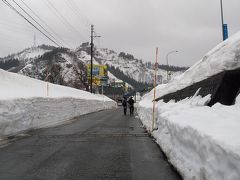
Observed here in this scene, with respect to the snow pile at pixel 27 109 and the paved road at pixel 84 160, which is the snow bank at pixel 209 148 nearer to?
the paved road at pixel 84 160

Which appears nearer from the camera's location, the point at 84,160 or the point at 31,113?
the point at 84,160

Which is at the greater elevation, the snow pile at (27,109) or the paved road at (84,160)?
the snow pile at (27,109)

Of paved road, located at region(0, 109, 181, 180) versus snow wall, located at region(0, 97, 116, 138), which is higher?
snow wall, located at region(0, 97, 116, 138)

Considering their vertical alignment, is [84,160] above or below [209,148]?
below

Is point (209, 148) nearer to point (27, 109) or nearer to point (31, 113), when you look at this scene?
point (27, 109)

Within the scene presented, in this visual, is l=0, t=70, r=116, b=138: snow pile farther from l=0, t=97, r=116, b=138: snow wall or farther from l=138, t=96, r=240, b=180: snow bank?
l=138, t=96, r=240, b=180: snow bank

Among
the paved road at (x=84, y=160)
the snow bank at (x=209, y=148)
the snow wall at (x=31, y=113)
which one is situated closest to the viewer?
the snow bank at (x=209, y=148)

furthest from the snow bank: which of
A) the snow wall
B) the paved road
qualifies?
the snow wall

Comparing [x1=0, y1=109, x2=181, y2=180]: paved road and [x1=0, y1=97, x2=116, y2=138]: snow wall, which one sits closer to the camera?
[x1=0, y1=109, x2=181, y2=180]: paved road

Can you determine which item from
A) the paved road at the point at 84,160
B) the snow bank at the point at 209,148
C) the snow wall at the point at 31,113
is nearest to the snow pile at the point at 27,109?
the snow wall at the point at 31,113

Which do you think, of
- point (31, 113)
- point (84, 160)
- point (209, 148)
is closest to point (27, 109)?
point (31, 113)

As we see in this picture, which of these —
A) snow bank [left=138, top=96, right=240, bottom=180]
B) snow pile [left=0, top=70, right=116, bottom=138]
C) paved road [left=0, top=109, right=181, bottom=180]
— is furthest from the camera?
snow pile [left=0, top=70, right=116, bottom=138]

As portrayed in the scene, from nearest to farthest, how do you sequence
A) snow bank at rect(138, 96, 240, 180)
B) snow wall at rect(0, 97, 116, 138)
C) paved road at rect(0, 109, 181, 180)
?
snow bank at rect(138, 96, 240, 180)
paved road at rect(0, 109, 181, 180)
snow wall at rect(0, 97, 116, 138)

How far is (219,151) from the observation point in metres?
3.85
